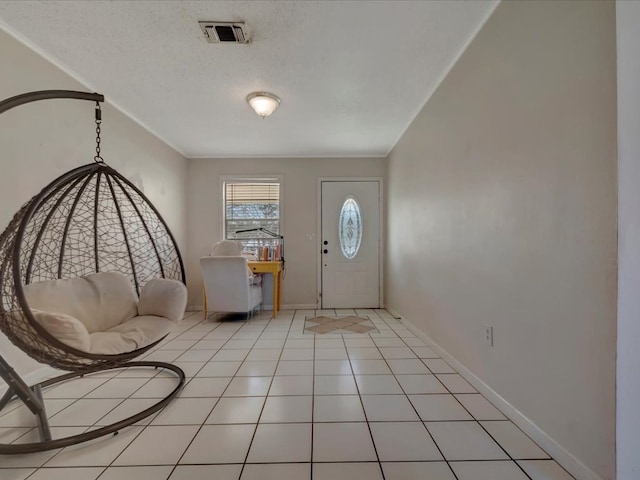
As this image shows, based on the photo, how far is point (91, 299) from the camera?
1808 millimetres

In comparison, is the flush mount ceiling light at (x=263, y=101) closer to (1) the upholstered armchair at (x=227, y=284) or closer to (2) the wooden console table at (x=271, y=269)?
(1) the upholstered armchair at (x=227, y=284)

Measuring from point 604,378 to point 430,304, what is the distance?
1.62m

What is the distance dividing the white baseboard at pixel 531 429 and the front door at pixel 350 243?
217 centimetres

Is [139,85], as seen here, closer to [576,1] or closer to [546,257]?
[576,1]

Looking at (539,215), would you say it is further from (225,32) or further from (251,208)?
(251,208)

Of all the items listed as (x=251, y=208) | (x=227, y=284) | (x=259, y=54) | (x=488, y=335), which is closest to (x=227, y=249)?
(x=227, y=284)

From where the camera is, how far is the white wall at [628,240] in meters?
0.77

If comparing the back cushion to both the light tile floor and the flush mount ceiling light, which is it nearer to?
the light tile floor

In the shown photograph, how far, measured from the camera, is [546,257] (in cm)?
129

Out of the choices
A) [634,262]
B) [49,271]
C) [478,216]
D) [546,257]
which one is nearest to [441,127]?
[478,216]

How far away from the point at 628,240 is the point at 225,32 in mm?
2197

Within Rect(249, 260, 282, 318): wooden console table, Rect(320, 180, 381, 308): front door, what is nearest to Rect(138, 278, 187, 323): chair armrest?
Rect(249, 260, 282, 318): wooden console table

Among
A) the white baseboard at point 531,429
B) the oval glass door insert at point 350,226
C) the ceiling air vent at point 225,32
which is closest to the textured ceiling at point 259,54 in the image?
the ceiling air vent at point 225,32

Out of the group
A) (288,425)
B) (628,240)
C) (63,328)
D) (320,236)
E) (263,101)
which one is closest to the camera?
(628,240)
